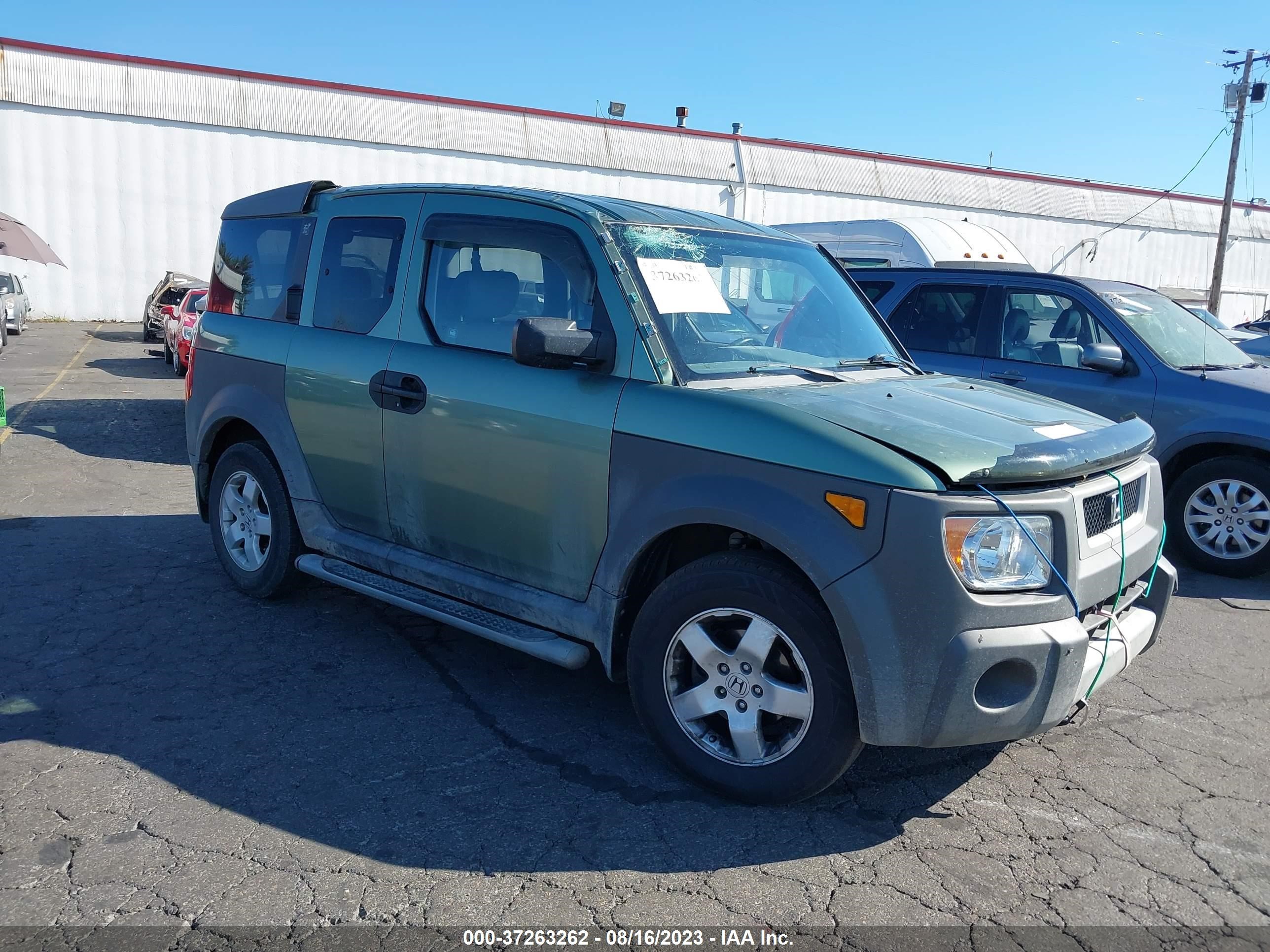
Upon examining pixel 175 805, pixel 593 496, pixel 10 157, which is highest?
pixel 10 157

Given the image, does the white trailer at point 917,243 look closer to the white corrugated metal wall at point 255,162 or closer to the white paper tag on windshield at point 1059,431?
the white paper tag on windshield at point 1059,431

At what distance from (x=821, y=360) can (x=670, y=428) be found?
3.44ft

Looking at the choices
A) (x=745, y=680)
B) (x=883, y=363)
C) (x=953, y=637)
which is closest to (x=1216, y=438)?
(x=883, y=363)

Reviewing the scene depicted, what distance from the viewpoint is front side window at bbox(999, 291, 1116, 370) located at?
733cm

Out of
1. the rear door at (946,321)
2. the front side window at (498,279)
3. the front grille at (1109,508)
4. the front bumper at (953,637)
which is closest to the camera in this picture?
the front bumper at (953,637)

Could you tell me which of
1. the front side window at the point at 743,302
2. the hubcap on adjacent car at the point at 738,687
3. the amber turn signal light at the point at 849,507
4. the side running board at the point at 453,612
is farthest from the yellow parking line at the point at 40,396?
the amber turn signal light at the point at 849,507

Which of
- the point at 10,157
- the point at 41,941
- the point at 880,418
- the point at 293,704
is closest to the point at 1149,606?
the point at 880,418

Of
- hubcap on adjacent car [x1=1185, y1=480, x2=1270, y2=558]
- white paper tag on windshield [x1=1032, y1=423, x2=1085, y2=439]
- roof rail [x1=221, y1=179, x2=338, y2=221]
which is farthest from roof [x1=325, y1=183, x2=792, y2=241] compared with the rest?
hubcap on adjacent car [x1=1185, y1=480, x2=1270, y2=558]

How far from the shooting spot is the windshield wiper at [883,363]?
4.41 metres

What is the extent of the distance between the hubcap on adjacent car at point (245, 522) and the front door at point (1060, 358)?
4997 millimetres

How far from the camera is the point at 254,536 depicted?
5441mm

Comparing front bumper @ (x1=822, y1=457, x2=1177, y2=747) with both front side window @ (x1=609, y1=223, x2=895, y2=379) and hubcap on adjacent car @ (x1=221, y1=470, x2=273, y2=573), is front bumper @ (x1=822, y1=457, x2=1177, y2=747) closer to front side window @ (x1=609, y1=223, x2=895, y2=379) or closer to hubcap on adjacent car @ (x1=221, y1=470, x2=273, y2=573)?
front side window @ (x1=609, y1=223, x2=895, y2=379)

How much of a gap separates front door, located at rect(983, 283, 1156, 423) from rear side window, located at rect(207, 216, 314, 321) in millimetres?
4797

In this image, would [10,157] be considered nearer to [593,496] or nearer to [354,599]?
[354,599]
